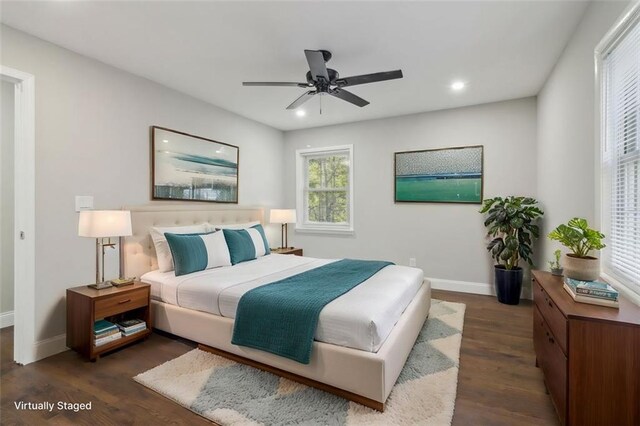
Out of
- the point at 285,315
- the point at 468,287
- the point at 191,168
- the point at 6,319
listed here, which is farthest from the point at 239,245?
the point at 468,287

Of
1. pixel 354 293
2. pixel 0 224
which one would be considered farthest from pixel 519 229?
pixel 0 224

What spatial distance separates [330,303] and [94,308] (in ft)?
6.16

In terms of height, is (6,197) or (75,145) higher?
(75,145)

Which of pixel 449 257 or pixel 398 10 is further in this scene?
pixel 449 257

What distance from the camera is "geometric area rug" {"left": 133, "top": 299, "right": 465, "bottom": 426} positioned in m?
1.75

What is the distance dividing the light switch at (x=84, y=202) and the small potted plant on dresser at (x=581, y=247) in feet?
12.4

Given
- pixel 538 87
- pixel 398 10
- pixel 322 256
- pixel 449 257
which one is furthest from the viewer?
pixel 322 256

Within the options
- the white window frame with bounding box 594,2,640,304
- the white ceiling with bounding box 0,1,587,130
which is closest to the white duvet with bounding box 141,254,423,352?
the white window frame with bounding box 594,2,640,304

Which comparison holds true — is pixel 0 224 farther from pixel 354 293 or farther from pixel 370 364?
pixel 370 364

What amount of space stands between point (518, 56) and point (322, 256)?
384 cm

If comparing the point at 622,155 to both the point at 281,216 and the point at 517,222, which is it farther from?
the point at 281,216

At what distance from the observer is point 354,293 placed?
2.30 meters

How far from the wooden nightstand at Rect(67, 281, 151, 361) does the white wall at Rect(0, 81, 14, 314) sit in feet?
4.33

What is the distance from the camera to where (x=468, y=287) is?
4270 mm
